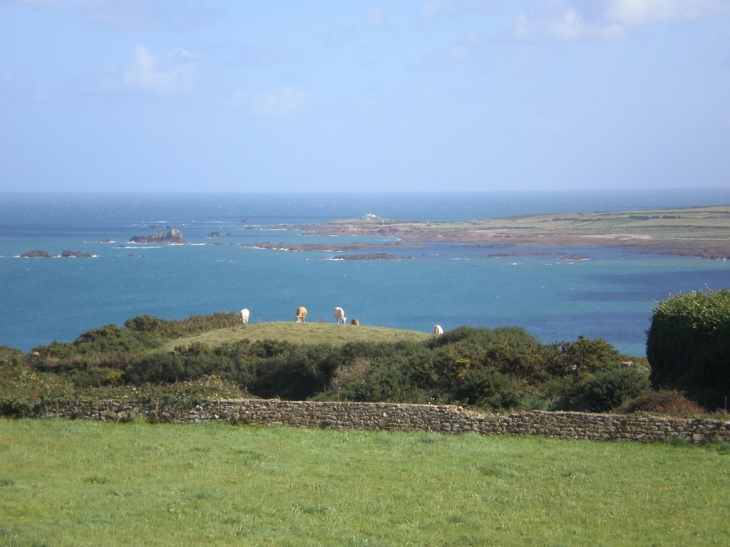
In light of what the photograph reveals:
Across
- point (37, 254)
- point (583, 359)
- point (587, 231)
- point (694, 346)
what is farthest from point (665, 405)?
point (587, 231)

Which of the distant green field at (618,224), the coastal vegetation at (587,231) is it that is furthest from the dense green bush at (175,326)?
the distant green field at (618,224)

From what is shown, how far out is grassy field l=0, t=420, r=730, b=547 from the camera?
8.85m

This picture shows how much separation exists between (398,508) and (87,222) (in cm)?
19586

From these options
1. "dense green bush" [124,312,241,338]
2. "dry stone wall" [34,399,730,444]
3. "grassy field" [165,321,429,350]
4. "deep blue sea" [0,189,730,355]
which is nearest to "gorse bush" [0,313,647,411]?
"dry stone wall" [34,399,730,444]

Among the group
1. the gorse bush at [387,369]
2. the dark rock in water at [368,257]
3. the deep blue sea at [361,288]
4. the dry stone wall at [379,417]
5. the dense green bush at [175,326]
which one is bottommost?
the deep blue sea at [361,288]

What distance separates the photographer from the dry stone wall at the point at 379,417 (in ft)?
48.7

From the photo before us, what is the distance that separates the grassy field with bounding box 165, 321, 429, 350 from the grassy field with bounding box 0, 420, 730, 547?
51.7 ft

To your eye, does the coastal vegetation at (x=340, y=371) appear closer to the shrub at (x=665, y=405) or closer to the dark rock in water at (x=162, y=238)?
the shrub at (x=665, y=405)

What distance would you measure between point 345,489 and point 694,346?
12.0m

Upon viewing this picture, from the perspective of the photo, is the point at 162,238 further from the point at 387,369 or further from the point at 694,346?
the point at 694,346

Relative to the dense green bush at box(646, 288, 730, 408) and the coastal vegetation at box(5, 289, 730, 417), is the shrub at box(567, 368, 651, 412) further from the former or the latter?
the dense green bush at box(646, 288, 730, 408)

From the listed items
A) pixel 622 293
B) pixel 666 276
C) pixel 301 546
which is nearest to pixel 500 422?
pixel 301 546

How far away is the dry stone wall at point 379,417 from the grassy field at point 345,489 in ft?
1.39

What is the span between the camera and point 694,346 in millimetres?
19094
